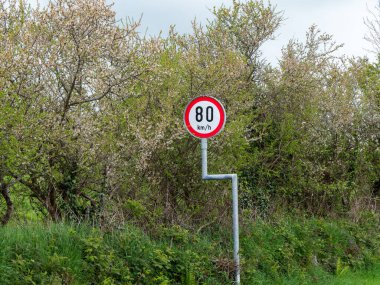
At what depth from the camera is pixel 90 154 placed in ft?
37.6

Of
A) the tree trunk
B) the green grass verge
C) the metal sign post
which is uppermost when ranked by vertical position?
the metal sign post

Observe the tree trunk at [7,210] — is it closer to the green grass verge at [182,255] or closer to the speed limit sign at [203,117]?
the green grass verge at [182,255]

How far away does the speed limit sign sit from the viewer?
38.6 ft

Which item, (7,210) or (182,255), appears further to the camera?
(7,210)

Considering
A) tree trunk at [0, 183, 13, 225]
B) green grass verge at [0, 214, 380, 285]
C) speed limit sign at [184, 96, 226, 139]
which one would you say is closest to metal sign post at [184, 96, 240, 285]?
speed limit sign at [184, 96, 226, 139]

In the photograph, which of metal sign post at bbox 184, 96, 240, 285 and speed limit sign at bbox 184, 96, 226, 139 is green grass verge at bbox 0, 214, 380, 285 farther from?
speed limit sign at bbox 184, 96, 226, 139

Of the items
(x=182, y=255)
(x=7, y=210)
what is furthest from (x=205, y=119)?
(x=7, y=210)

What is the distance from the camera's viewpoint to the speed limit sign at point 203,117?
11.8 metres

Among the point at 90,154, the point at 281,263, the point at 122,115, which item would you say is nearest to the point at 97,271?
the point at 90,154

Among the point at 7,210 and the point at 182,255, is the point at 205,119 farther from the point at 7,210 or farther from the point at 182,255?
the point at 7,210

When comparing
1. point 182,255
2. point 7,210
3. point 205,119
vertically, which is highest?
point 205,119

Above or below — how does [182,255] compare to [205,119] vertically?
below

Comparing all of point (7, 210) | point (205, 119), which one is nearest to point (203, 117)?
point (205, 119)

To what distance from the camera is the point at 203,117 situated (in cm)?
1175
